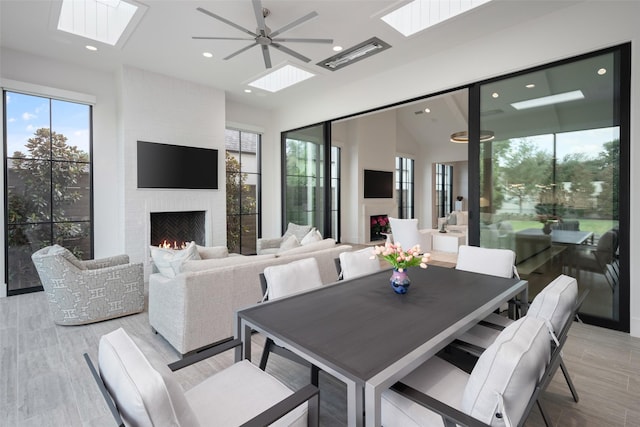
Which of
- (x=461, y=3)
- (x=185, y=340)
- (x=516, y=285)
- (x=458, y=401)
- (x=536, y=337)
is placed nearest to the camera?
(x=536, y=337)

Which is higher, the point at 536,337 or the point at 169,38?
the point at 169,38

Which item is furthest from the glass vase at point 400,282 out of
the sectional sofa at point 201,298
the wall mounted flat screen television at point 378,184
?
the wall mounted flat screen television at point 378,184

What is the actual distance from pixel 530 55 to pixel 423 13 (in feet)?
4.17

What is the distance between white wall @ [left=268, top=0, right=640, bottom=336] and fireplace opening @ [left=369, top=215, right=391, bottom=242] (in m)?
4.35

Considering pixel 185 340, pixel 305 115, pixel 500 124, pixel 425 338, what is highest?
pixel 305 115

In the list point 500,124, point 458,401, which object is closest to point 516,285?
point 458,401

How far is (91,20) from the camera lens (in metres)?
3.71

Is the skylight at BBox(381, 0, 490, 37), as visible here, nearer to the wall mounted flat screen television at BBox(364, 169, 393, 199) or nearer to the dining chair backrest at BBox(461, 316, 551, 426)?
the dining chair backrest at BBox(461, 316, 551, 426)

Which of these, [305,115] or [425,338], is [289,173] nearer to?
[305,115]

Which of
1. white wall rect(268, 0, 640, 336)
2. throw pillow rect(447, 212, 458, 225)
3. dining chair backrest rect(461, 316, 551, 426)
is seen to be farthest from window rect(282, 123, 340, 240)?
dining chair backrest rect(461, 316, 551, 426)

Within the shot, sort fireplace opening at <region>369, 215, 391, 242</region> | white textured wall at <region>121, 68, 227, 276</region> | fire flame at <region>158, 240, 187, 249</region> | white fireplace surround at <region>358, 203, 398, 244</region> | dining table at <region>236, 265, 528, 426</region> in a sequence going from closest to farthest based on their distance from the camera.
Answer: dining table at <region>236, 265, 528, 426</region> < white textured wall at <region>121, 68, 227, 276</region> < fire flame at <region>158, 240, 187, 249</region> < white fireplace surround at <region>358, 203, 398, 244</region> < fireplace opening at <region>369, 215, 391, 242</region>

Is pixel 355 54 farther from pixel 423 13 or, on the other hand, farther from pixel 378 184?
pixel 378 184

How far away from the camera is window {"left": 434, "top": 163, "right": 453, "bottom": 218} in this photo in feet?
39.5

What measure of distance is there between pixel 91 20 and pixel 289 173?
13.2 ft
